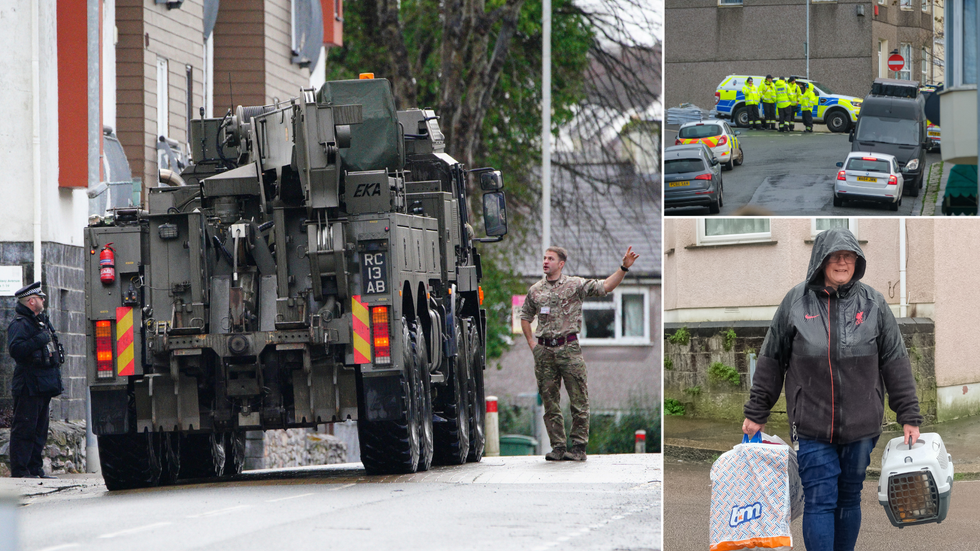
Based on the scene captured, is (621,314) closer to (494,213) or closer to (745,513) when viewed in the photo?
(494,213)

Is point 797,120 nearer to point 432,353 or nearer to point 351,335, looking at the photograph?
point 351,335

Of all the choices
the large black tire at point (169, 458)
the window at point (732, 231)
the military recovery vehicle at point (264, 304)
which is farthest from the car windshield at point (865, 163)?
the large black tire at point (169, 458)

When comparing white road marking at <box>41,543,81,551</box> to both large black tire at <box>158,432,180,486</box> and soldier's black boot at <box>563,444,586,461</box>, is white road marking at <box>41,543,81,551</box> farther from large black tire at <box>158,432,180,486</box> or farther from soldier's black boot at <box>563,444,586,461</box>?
soldier's black boot at <box>563,444,586,461</box>

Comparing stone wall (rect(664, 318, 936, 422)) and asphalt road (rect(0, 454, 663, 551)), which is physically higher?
stone wall (rect(664, 318, 936, 422))

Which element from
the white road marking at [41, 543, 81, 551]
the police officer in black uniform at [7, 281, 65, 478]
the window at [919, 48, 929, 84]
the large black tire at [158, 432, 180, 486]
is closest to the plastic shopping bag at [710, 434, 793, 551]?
the window at [919, 48, 929, 84]

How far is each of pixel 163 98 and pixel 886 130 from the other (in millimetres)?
17116

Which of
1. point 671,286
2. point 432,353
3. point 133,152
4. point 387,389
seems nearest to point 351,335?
point 387,389

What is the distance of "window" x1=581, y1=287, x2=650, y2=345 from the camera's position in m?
40.1

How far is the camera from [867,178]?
4559 mm

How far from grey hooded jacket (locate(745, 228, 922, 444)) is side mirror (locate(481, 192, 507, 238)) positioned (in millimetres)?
7801

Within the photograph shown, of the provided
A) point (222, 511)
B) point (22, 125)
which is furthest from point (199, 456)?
point (22, 125)

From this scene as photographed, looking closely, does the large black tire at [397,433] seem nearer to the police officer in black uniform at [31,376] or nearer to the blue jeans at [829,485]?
the police officer in black uniform at [31,376]

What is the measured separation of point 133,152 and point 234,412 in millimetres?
8799

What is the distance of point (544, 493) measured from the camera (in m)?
10.2
